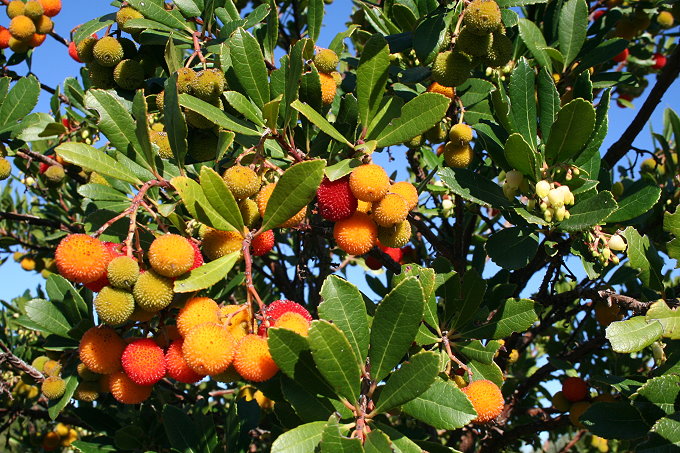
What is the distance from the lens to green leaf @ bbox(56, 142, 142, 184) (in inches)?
46.5

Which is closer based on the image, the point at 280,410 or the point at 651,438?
the point at 651,438

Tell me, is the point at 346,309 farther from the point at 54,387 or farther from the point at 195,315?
the point at 54,387

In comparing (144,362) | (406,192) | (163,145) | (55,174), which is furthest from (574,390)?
(55,174)

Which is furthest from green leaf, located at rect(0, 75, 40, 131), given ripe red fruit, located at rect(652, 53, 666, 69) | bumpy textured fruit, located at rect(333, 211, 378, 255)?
ripe red fruit, located at rect(652, 53, 666, 69)

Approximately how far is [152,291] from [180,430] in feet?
2.14

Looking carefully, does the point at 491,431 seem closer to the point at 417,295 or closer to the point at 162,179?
the point at 417,295

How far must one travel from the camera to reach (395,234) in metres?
1.28

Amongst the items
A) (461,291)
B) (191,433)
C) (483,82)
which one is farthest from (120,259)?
(483,82)

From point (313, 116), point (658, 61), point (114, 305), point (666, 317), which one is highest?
point (658, 61)

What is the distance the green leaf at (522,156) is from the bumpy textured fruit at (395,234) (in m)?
0.32

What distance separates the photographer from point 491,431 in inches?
78.8

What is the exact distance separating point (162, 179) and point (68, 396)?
684 millimetres

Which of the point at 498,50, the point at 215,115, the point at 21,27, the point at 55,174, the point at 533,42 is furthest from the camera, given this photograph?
the point at 55,174

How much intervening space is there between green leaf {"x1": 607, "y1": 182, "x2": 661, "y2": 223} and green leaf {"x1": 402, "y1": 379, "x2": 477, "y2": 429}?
745 mm
